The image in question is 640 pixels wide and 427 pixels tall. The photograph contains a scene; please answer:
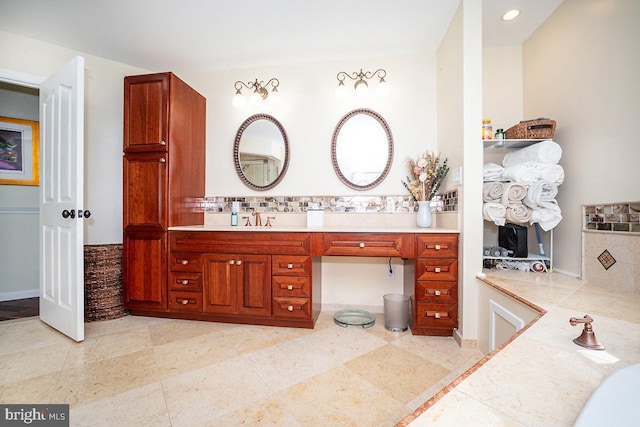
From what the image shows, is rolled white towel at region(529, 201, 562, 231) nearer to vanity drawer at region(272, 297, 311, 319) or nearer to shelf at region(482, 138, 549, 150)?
shelf at region(482, 138, 549, 150)

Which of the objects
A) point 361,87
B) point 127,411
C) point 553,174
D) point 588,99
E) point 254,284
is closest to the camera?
point 127,411

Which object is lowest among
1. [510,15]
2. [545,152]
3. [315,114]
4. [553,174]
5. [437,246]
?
[437,246]

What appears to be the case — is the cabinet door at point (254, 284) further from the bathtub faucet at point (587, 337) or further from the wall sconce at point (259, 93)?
the bathtub faucet at point (587, 337)

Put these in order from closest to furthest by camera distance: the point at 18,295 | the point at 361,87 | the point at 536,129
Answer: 1. the point at 536,129
2. the point at 361,87
3. the point at 18,295

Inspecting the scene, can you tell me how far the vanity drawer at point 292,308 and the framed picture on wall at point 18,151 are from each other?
3471 millimetres

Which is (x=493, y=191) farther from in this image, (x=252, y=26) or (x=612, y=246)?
(x=252, y=26)

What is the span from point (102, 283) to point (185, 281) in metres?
0.80

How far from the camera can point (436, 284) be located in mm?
2125

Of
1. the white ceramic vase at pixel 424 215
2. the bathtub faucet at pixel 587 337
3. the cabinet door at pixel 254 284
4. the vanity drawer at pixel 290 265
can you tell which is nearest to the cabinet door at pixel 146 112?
the cabinet door at pixel 254 284

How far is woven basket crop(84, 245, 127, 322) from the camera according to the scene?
2438 mm

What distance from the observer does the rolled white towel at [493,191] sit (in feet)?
7.07

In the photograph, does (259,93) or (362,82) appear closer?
(362,82)

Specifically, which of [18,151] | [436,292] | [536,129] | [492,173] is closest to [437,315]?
[436,292]

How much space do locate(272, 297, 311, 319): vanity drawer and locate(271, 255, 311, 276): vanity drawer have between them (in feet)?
0.74
